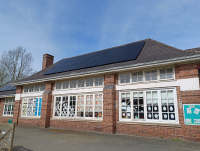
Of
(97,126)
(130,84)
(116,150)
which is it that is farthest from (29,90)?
(116,150)

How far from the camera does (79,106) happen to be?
11648mm

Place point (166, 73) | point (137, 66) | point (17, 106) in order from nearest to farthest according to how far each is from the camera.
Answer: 1. point (166, 73)
2. point (137, 66)
3. point (17, 106)

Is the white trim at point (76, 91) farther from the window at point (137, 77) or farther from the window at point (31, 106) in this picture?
the window at point (137, 77)

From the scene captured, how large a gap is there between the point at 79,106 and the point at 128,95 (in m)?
3.93

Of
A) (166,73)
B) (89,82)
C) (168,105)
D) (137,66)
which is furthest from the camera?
(89,82)

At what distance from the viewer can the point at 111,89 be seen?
394 inches

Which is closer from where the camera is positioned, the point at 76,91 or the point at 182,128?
the point at 182,128

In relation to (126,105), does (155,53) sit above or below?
above

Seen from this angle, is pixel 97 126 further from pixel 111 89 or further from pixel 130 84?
pixel 130 84

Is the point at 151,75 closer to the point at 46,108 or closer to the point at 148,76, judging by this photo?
the point at 148,76

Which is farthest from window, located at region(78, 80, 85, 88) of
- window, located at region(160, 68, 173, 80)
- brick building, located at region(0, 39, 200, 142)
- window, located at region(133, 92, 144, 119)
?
window, located at region(160, 68, 173, 80)

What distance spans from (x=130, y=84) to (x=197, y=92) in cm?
353

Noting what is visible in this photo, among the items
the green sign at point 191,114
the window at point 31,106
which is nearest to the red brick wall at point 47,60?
the window at point 31,106

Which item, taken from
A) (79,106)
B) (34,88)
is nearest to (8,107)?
(34,88)
